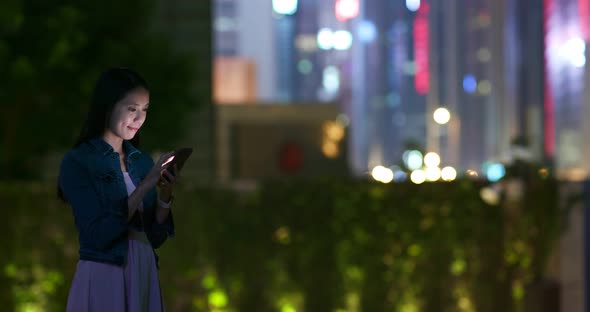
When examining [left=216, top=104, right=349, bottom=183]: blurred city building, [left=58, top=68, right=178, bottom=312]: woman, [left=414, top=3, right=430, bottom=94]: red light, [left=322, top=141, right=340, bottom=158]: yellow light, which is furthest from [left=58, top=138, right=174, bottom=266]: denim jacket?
[left=414, top=3, right=430, bottom=94]: red light

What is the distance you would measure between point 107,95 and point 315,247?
6.51 meters

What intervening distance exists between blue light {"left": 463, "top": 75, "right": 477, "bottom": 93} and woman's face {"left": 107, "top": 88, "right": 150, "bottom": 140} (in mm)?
131501

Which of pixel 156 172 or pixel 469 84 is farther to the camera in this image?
pixel 469 84

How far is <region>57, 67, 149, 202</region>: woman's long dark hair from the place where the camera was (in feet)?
8.91

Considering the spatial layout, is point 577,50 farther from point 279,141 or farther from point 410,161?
point 410,161

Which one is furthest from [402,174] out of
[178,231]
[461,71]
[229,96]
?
[461,71]

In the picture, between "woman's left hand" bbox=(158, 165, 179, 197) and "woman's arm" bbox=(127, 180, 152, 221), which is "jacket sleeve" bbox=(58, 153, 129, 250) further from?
"woman's left hand" bbox=(158, 165, 179, 197)

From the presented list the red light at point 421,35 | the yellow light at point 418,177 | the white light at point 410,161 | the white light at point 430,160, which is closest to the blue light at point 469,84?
the red light at point 421,35

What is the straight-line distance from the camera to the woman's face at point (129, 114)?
267cm

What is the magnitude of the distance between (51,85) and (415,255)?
21.7ft

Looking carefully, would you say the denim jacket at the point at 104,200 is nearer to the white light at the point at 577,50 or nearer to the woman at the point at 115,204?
the woman at the point at 115,204

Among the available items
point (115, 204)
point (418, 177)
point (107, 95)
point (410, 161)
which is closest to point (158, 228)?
point (115, 204)

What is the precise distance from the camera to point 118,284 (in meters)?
2.81

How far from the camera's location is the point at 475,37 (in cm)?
14500
